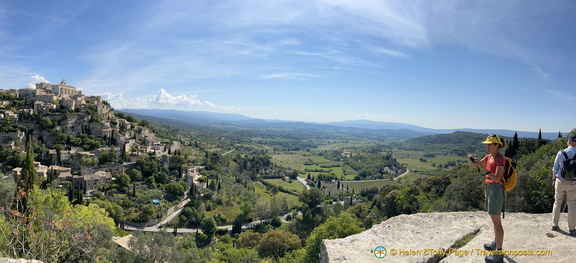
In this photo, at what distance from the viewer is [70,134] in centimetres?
5644

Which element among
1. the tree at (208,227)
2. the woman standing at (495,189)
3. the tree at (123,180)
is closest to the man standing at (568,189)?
the woman standing at (495,189)

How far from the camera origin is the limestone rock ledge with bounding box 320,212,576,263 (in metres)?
5.30

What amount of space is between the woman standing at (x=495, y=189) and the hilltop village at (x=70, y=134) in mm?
53243

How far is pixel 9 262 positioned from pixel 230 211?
51108 mm

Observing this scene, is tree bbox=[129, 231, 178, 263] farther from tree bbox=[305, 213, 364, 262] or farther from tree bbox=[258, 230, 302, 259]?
tree bbox=[258, 230, 302, 259]

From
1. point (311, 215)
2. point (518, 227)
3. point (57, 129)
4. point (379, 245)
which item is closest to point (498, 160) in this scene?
point (518, 227)

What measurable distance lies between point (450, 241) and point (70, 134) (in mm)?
70956

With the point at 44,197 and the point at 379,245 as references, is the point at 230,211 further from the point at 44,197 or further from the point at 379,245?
the point at 379,245

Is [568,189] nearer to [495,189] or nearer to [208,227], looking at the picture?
[495,189]

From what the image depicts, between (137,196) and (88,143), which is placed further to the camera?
(88,143)

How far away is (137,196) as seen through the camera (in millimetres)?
45312

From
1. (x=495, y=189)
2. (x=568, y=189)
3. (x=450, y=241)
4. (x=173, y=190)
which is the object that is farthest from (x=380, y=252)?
(x=173, y=190)

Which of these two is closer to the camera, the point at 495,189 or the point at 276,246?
the point at 495,189

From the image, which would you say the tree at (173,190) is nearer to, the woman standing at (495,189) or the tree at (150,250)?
the tree at (150,250)
